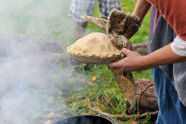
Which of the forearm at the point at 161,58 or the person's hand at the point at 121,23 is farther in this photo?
the person's hand at the point at 121,23

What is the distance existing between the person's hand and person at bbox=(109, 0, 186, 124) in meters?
0.18

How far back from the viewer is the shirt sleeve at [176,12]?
148cm

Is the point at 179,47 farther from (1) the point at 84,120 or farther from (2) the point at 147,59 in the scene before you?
(1) the point at 84,120

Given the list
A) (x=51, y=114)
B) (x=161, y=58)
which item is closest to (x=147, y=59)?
(x=161, y=58)

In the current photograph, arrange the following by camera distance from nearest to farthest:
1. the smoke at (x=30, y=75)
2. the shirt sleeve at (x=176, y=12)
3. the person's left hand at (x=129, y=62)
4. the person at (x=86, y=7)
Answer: the shirt sleeve at (x=176, y=12)
the person's left hand at (x=129, y=62)
the smoke at (x=30, y=75)
the person at (x=86, y=7)

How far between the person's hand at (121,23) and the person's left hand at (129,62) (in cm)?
20

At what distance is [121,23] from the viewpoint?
2096 mm

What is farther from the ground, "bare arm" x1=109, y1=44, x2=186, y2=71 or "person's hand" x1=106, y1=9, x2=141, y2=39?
"person's hand" x1=106, y1=9, x2=141, y2=39

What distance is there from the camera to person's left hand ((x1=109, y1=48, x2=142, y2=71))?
1.91m

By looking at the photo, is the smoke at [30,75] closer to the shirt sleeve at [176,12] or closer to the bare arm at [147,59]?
the bare arm at [147,59]

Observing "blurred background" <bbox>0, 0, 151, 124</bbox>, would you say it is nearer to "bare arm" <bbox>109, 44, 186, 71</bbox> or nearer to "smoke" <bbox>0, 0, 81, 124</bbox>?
"smoke" <bbox>0, 0, 81, 124</bbox>

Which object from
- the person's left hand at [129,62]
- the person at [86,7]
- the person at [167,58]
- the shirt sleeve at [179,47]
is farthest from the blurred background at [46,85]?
the shirt sleeve at [179,47]

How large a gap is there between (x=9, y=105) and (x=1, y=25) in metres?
2.09

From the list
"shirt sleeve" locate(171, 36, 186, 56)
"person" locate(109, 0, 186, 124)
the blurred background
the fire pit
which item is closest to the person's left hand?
"person" locate(109, 0, 186, 124)
